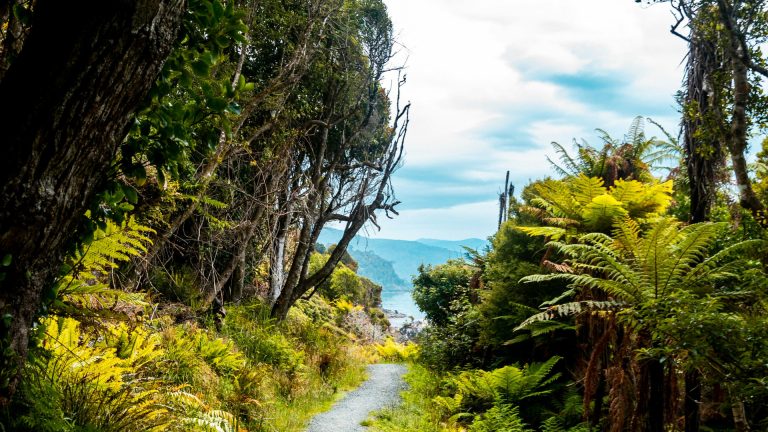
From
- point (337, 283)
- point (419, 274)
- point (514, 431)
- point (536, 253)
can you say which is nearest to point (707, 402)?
point (514, 431)

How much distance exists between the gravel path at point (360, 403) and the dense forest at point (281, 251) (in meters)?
0.37

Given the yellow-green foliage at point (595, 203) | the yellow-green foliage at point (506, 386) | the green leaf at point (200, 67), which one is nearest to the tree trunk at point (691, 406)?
the yellow-green foliage at point (506, 386)

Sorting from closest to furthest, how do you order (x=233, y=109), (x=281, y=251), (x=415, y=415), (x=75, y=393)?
(x=233, y=109)
(x=75, y=393)
(x=415, y=415)
(x=281, y=251)

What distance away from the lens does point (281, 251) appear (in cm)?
1191

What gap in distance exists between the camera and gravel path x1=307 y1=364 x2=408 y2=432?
22.8 feet

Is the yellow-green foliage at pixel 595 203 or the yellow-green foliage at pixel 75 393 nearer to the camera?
the yellow-green foliage at pixel 75 393

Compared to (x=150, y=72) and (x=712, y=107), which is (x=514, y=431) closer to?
(x=712, y=107)

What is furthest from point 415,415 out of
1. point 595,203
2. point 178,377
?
point 595,203

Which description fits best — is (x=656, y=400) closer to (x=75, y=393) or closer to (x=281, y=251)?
(x=75, y=393)

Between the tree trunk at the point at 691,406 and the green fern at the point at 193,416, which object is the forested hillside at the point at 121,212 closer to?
the green fern at the point at 193,416

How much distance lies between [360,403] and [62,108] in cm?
821

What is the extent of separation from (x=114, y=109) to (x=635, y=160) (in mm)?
9569

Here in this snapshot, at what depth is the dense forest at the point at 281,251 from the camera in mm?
1755

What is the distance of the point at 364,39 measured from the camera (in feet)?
42.6
